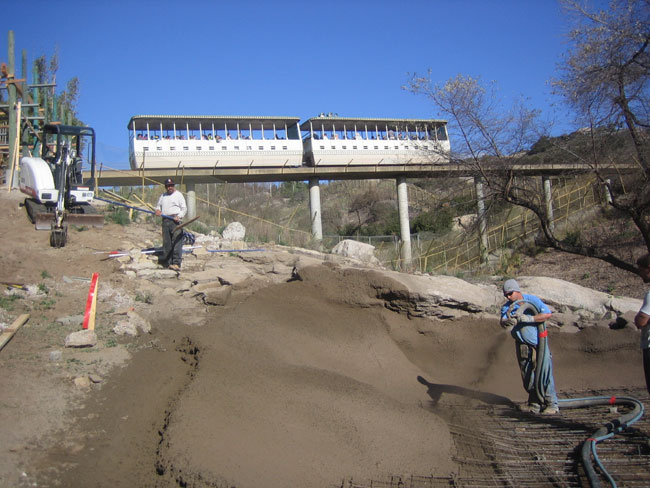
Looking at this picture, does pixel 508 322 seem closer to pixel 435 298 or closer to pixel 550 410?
pixel 550 410

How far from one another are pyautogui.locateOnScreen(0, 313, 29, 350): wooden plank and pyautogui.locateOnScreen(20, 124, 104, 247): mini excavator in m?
4.31

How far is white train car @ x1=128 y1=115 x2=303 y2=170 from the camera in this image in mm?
23922

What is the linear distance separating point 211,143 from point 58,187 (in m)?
13.0

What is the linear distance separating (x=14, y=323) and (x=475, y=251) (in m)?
21.5

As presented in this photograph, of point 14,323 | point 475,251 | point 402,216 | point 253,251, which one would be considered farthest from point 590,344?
point 402,216

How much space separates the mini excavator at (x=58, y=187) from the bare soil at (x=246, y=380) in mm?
788

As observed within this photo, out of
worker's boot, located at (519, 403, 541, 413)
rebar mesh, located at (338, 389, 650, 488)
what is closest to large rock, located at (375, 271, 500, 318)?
rebar mesh, located at (338, 389, 650, 488)

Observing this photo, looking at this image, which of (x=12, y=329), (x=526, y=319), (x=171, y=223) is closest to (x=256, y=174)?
(x=171, y=223)

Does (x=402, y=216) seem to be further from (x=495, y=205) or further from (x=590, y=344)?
(x=590, y=344)

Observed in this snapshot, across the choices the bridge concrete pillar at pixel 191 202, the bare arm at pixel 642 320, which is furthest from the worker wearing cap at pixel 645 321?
A: the bridge concrete pillar at pixel 191 202

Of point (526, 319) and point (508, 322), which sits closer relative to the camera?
point (508, 322)

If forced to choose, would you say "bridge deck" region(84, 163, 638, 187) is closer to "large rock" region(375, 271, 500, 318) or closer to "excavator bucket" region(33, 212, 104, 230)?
"large rock" region(375, 271, 500, 318)

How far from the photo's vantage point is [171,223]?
35.2 feet

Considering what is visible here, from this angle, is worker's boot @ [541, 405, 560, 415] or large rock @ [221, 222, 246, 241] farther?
large rock @ [221, 222, 246, 241]
